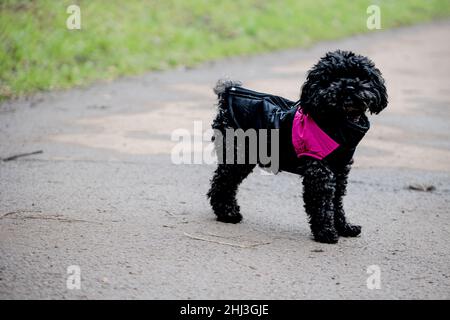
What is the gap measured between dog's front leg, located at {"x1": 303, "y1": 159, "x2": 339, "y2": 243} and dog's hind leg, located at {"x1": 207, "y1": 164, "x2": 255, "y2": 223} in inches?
29.5

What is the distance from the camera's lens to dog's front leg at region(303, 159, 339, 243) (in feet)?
17.9

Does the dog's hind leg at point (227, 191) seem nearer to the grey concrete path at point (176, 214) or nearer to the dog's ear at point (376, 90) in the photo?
the grey concrete path at point (176, 214)

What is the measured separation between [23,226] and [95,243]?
759 millimetres

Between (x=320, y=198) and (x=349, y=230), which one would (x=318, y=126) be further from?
(x=349, y=230)

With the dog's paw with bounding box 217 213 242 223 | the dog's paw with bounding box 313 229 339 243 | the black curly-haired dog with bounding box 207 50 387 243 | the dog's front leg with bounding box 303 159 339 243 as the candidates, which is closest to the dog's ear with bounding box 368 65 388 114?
the black curly-haired dog with bounding box 207 50 387 243

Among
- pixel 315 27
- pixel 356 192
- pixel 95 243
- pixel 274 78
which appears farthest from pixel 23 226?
pixel 315 27

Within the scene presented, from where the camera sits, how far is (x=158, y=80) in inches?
521

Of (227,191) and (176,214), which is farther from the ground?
(227,191)

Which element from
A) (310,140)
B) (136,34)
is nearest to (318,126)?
(310,140)

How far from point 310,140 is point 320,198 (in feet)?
1.69

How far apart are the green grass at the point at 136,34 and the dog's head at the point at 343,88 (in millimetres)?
7180

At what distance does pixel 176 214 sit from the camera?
20.2 feet

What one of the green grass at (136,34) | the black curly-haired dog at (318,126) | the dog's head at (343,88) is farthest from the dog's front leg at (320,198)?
the green grass at (136,34)
